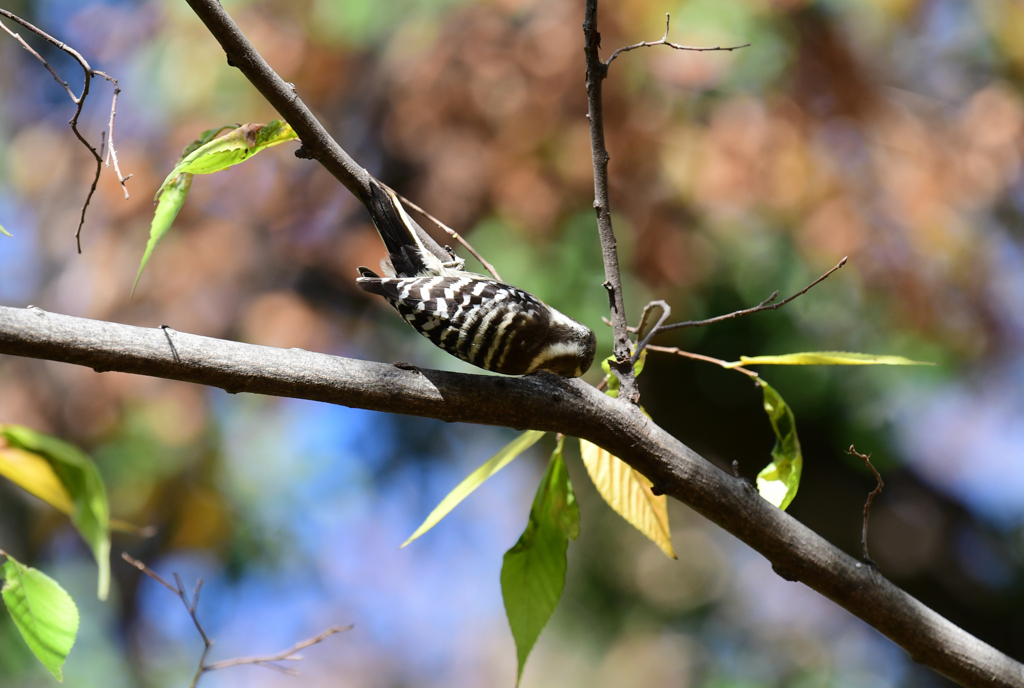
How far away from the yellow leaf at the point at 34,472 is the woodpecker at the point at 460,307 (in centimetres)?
77

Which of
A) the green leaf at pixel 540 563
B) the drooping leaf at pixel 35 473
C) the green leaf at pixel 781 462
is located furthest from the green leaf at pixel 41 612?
the green leaf at pixel 781 462

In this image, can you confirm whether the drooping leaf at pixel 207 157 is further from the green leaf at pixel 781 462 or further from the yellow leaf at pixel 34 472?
the green leaf at pixel 781 462

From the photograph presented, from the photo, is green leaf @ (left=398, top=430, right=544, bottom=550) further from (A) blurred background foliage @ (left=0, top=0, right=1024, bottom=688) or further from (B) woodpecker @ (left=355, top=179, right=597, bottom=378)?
(A) blurred background foliage @ (left=0, top=0, right=1024, bottom=688)

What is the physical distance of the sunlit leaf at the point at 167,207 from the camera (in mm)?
936

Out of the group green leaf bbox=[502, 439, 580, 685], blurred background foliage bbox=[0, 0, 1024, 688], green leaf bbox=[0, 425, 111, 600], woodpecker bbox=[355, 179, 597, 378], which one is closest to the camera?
green leaf bbox=[0, 425, 111, 600]

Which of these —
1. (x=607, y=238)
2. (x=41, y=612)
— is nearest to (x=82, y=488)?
(x=41, y=612)

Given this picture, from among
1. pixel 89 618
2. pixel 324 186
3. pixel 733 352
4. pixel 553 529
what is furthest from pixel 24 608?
pixel 89 618

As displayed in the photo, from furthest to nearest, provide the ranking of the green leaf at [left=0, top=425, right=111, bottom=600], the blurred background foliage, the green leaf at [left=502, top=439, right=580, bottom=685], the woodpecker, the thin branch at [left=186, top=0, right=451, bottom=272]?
the blurred background foliage, the woodpecker, the green leaf at [left=502, top=439, right=580, bottom=685], the thin branch at [left=186, top=0, right=451, bottom=272], the green leaf at [left=0, top=425, right=111, bottom=600]

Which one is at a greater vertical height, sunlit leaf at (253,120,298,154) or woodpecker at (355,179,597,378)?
sunlit leaf at (253,120,298,154)

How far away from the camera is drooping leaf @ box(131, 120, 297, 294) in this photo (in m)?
0.94

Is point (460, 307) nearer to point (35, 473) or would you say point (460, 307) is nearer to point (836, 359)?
point (836, 359)

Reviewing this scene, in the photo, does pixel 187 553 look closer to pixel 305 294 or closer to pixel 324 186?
pixel 305 294

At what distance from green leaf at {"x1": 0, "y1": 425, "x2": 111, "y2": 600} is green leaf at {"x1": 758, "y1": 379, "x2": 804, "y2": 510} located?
839mm

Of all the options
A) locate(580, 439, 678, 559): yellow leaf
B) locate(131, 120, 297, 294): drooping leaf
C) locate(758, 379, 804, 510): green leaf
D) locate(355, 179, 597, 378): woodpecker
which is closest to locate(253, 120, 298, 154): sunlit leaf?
locate(131, 120, 297, 294): drooping leaf
